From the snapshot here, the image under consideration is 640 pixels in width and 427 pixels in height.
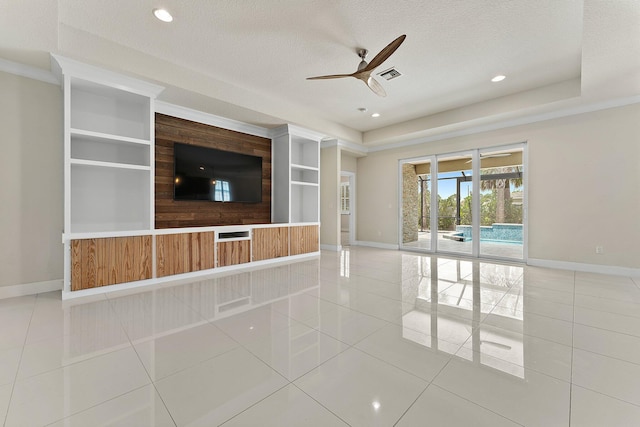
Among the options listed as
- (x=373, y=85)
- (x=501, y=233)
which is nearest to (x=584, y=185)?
(x=501, y=233)

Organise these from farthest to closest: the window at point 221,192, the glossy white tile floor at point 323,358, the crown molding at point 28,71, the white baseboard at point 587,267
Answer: the window at point 221,192
the white baseboard at point 587,267
the crown molding at point 28,71
the glossy white tile floor at point 323,358

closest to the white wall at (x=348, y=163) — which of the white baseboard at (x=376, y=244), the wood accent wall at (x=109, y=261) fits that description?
the white baseboard at (x=376, y=244)

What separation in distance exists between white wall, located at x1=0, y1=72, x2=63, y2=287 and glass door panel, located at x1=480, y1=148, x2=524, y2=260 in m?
7.25

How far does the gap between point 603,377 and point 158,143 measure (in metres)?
5.49

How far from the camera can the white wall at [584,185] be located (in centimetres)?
420

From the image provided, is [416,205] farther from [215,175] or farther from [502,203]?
[215,175]

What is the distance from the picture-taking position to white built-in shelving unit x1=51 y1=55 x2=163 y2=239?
344 centimetres

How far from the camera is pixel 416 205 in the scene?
22.5ft

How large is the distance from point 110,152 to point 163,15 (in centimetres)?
208

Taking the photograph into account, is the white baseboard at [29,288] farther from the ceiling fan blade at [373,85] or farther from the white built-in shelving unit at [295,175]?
the ceiling fan blade at [373,85]

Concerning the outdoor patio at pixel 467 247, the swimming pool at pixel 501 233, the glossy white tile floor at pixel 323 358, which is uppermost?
the swimming pool at pixel 501 233

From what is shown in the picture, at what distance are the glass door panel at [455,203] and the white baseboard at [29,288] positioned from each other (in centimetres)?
693

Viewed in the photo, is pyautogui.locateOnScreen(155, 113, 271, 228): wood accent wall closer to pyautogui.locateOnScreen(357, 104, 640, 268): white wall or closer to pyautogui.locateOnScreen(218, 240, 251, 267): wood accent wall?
pyautogui.locateOnScreen(218, 240, 251, 267): wood accent wall

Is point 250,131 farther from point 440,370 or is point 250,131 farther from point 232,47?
point 440,370
